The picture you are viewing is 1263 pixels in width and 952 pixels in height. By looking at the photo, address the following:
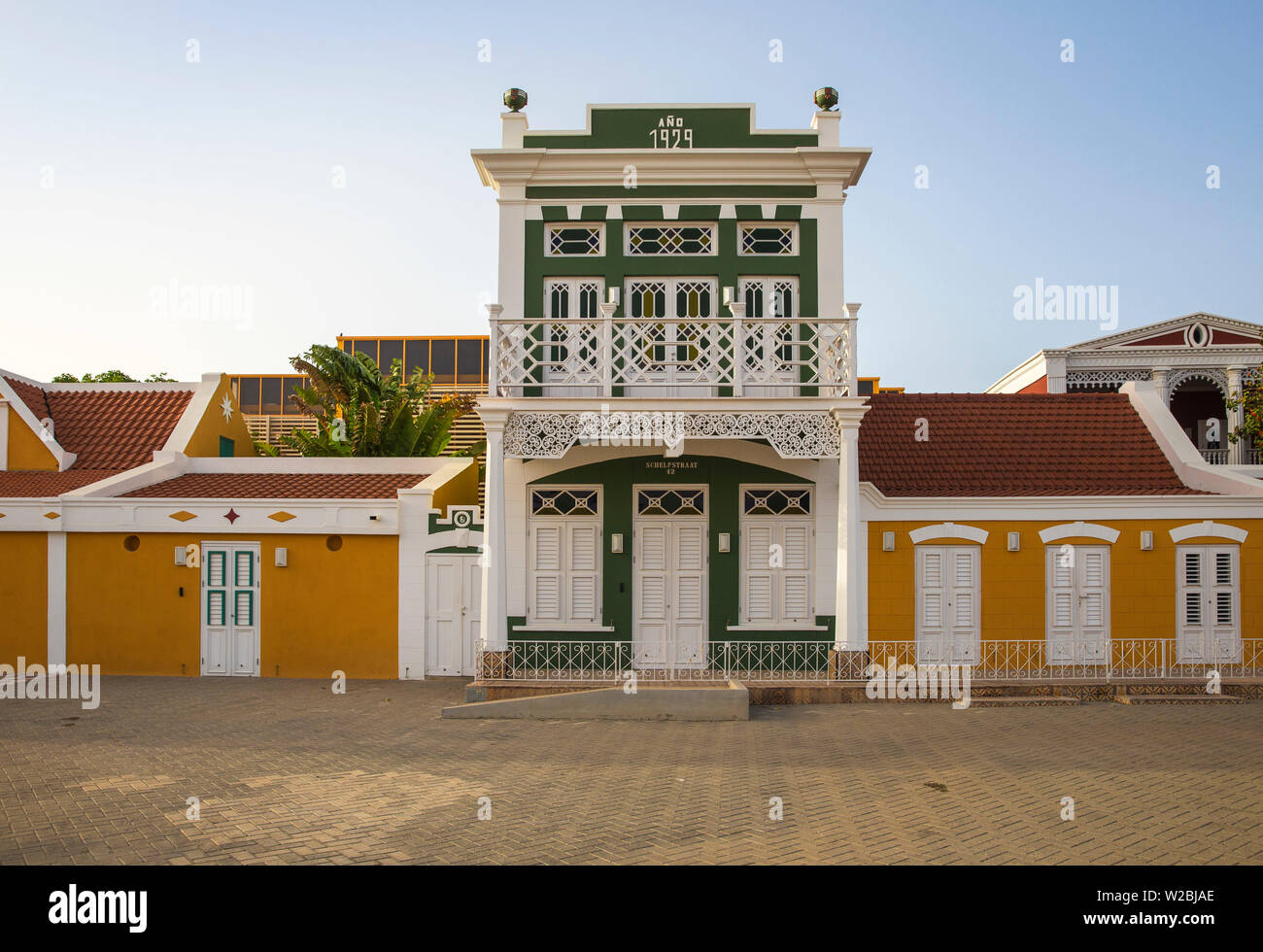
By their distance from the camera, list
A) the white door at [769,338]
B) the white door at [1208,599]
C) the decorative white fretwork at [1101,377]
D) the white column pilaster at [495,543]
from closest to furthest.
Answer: the white column pilaster at [495,543]
the white door at [769,338]
the white door at [1208,599]
the decorative white fretwork at [1101,377]

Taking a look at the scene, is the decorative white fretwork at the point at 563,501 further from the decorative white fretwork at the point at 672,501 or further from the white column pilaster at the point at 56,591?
the white column pilaster at the point at 56,591

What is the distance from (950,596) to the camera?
12844 mm

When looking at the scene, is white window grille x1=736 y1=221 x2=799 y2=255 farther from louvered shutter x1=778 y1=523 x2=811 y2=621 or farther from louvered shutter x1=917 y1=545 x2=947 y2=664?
louvered shutter x1=917 y1=545 x2=947 y2=664

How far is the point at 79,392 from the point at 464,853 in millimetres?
16735

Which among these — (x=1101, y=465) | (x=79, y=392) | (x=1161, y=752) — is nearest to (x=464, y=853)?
(x=1161, y=752)

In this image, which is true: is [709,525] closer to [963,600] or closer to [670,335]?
[670,335]

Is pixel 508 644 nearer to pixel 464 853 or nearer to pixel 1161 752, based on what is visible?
pixel 464 853

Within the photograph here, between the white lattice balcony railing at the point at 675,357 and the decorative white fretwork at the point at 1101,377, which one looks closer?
the white lattice balcony railing at the point at 675,357

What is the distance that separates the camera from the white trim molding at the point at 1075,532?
12.8m

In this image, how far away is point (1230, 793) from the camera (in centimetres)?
723

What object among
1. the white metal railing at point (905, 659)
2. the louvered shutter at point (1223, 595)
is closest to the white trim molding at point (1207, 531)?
the louvered shutter at point (1223, 595)

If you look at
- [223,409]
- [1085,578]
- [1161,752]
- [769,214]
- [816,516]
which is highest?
[769,214]

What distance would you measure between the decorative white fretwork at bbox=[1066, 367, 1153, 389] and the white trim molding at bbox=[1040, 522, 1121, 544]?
12645 millimetres

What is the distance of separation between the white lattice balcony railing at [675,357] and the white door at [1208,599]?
595 cm
